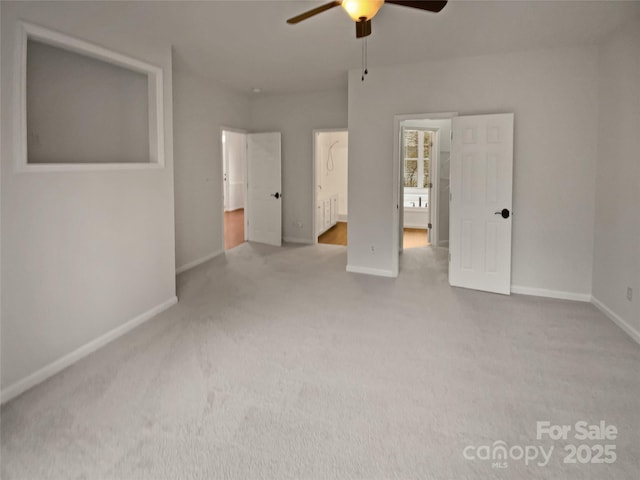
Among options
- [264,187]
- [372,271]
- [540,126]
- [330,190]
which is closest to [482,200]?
[540,126]

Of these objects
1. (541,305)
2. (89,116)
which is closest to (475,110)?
(541,305)

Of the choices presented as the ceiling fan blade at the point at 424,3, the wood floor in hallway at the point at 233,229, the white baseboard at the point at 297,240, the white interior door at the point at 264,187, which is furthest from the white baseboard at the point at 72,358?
the white baseboard at the point at 297,240

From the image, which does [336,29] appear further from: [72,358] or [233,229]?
[233,229]

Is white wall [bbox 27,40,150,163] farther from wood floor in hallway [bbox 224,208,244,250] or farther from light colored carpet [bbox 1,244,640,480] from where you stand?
wood floor in hallway [bbox 224,208,244,250]

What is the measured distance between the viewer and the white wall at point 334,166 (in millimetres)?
8787

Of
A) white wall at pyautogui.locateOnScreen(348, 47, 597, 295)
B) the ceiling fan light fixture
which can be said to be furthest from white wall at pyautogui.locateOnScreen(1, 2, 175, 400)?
white wall at pyautogui.locateOnScreen(348, 47, 597, 295)

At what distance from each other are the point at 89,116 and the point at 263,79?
2.88 m

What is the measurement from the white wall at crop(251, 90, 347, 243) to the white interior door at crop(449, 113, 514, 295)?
Result: 8.65ft

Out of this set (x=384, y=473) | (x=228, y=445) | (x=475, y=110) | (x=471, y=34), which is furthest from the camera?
(x=475, y=110)

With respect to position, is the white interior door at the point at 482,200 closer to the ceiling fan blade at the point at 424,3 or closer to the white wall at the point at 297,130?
the ceiling fan blade at the point at 424,3

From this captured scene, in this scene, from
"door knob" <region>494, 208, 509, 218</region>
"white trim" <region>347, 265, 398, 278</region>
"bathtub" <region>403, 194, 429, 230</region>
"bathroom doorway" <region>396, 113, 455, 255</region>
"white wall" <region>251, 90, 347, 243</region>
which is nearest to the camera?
"door knob" <region>494, 208, 509, 218</region>

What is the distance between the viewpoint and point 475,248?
4719 millimetres

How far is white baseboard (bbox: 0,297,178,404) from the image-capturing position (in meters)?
2.53

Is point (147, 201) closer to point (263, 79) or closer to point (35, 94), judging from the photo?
point (35, 94)
